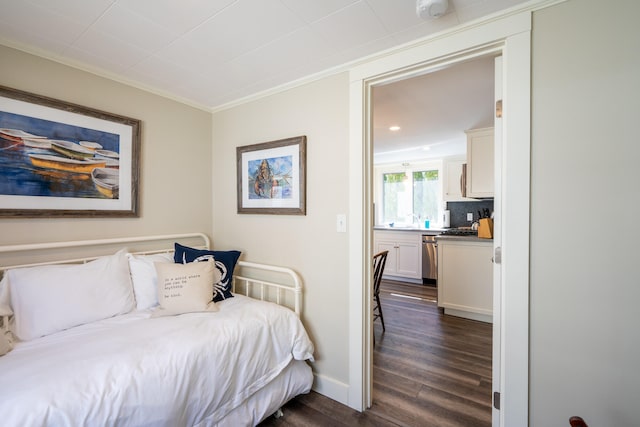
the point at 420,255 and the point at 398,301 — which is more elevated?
the point at 420,255

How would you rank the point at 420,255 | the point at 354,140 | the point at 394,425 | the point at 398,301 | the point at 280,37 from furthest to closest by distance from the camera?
the point at 420,255 < the point at 398,301 < the point at 354,140 < the point at 394,425 < the point at 280,37

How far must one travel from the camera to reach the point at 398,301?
394 cm

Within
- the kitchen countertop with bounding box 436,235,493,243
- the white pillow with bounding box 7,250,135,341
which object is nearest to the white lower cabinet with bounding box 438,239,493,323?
the kitchen countertop with bounding box 436,235,493,243

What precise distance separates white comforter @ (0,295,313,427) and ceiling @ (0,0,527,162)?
160 cm

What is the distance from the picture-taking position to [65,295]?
1.56 m

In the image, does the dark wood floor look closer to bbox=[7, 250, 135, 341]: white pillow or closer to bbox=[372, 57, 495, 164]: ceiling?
bbox=[7, 250, 135, 341]: white pillow

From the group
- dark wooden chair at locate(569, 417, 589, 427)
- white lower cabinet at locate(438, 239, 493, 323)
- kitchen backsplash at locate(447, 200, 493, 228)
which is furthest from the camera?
kitchen backsplash at locate(447, 200, 493, 228)

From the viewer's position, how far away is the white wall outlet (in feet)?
6.18

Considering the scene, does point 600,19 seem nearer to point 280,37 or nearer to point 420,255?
point 280,37

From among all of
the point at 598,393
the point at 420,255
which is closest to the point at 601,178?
the point at 598,393

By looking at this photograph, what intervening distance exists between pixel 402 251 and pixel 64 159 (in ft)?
15.1

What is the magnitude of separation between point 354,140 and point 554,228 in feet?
3.74

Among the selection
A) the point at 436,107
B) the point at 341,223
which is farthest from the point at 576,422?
the point at 436,107

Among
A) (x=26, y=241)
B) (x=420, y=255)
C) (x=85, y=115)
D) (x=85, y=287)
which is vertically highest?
(x=85, y=115)
